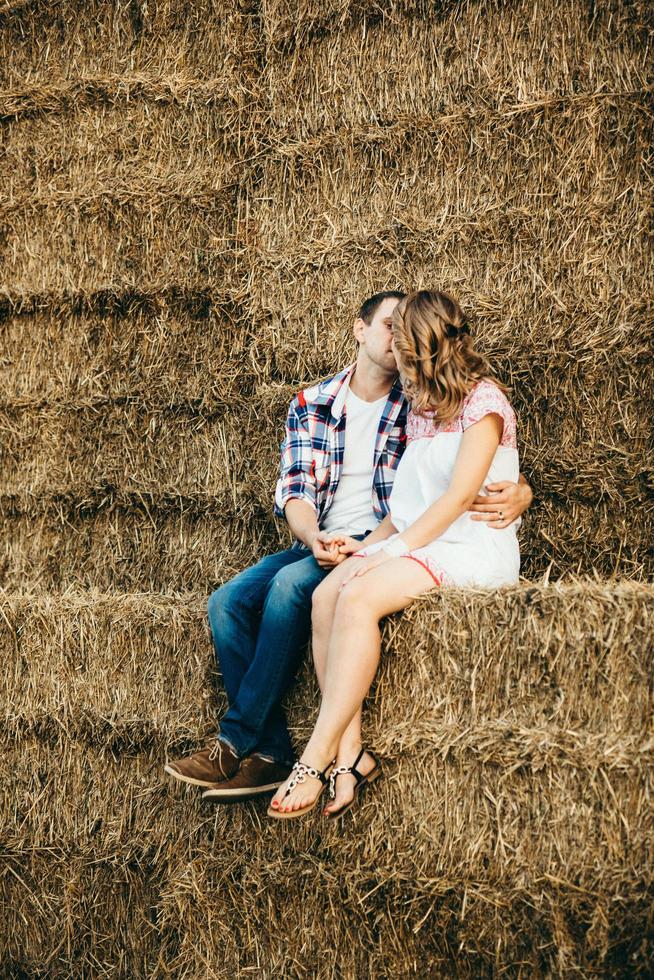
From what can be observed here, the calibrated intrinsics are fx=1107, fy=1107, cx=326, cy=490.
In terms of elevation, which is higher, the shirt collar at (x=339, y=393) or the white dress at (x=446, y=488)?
the shirt collar at (x=339, y=393)

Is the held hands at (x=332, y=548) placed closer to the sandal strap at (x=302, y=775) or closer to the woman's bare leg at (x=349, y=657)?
the woman's bare leg at (x=349, y=657)

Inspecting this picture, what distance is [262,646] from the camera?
2.96m

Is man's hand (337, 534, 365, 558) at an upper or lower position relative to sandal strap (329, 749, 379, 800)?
upper

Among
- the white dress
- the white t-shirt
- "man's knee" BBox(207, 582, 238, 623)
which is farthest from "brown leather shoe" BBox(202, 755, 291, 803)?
the white t-shirt

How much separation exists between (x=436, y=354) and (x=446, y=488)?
14.7 inches

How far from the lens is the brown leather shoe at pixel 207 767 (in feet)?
9.54

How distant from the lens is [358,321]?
3465 mm

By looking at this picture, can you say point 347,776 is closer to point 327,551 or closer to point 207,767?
point 207,767

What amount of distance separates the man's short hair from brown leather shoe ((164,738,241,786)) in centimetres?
136

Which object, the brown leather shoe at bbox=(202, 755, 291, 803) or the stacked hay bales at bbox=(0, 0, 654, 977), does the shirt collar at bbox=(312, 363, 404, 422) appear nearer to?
the stacked hay bales at bbox=(0, 0, 654, 977)

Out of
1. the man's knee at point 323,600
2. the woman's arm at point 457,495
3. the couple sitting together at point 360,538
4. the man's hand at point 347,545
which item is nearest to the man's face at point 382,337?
the couple sitting together at point 360,538

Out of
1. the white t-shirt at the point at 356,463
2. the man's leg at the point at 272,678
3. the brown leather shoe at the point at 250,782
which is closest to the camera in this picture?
the brown leather shoe at the point at 250,782

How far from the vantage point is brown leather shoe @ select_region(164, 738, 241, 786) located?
114 inches

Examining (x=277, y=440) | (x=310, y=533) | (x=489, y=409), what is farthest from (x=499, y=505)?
(x=277, y=440)
